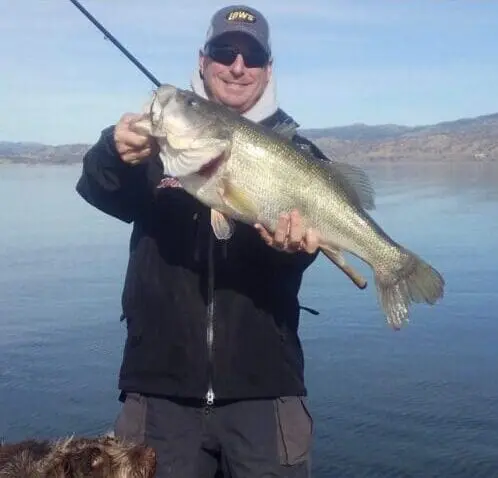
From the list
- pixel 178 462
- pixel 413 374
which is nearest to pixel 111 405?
pixel 413 374

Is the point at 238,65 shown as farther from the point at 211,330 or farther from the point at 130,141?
the point at 211,330

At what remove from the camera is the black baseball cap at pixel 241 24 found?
4.32m

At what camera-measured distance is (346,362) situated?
11484 millimetres

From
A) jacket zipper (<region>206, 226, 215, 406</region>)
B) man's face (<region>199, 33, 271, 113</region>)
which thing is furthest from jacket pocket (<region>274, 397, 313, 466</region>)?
man's face (<region>199, 33, 271, 113</region>)

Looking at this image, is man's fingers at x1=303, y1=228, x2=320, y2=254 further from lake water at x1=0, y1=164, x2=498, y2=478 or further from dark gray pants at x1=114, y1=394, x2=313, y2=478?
lake water at x1=0, y1=164, x2=498, y2=478

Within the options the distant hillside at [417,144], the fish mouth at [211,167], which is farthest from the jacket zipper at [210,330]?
the distant hillside at [417,144]

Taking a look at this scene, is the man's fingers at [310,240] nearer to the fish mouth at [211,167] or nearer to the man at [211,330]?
the man at [211,330]

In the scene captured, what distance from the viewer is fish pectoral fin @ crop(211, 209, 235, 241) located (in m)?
3.98

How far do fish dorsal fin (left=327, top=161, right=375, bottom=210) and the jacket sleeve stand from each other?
1.07 m

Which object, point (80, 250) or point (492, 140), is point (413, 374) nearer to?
point (80, 250)

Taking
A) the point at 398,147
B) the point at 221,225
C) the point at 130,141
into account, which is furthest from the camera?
the point at 398,147

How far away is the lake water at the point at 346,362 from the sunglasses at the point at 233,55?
5.52 metres

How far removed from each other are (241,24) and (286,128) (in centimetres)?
67

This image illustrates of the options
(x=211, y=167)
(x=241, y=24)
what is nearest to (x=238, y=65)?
(x=241, y=24)
